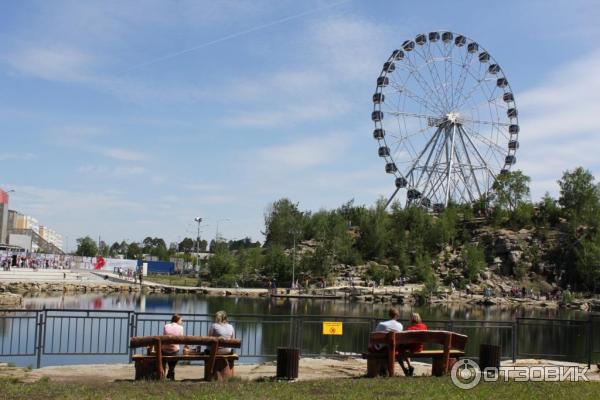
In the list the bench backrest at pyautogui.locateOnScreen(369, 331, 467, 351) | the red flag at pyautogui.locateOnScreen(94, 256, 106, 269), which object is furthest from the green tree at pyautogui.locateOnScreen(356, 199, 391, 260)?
the bench backrest at pyautogui.locateOnScreen(369, 331, 467, 351)

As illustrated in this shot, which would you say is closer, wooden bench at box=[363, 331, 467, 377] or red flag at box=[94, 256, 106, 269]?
wooden bench at box=[363, 331, 467, 377]

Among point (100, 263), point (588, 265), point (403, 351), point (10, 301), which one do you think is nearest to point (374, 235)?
point (588, 265)

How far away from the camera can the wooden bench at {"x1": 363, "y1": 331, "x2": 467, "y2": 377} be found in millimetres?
12805

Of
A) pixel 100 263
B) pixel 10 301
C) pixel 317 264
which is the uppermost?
pixel 317 264

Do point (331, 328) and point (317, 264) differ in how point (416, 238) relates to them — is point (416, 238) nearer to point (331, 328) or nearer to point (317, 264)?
point (317, 264)

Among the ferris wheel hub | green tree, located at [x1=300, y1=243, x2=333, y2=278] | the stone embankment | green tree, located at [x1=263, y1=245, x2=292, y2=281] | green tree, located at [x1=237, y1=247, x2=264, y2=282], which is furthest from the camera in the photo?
green tree, located at [x1=263, y1=245, x2=292, y2=281]

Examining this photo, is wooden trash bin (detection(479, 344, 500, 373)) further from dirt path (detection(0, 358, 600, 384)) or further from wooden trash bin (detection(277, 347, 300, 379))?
wooden trash bin (detection(277, 347, 300, 379))

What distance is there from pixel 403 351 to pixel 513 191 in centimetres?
10583

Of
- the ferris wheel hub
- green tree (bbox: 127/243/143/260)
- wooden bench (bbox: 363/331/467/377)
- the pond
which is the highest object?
the ferris wheel hub

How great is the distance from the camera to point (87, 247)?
515 feet

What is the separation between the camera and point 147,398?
9.77m

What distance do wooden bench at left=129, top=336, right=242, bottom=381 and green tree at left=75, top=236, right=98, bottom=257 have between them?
491 ft

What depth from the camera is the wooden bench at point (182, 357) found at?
11836 millimetres

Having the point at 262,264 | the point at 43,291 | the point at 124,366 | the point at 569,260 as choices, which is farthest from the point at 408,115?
the point at 124,366
